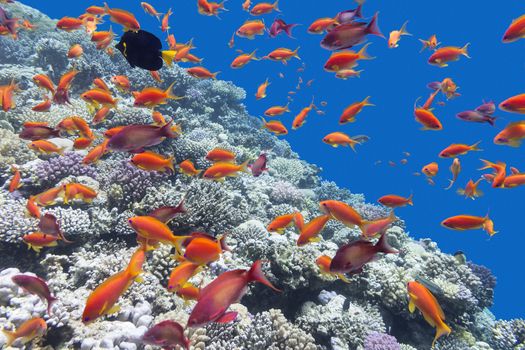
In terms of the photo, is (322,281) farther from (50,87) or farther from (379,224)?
(50,87)

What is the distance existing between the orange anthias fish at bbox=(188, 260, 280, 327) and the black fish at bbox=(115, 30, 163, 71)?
245 centimetres

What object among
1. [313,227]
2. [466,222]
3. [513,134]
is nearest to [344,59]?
[313,227]

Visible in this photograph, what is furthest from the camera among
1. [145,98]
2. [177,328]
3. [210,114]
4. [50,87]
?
[210,114]

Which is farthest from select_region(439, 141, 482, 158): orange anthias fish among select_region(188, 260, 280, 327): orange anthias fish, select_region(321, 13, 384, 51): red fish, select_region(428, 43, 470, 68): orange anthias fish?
select_region(188, 260, 280, 327): orange anthias fish

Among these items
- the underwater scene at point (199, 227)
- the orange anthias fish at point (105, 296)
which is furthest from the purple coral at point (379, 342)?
the orange anthias fish at point (105, 296)

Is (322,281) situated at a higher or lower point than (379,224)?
lower

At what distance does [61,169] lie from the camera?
263 inches

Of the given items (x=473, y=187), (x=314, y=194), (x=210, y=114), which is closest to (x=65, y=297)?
(x=473, y=187)

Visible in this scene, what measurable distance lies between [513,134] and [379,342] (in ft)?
13.4

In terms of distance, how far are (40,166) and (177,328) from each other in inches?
223

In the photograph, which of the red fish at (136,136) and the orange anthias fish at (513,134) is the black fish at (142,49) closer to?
the red fish at (136,136)

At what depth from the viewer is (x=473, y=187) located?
6.98 metres

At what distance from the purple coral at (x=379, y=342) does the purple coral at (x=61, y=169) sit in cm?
637

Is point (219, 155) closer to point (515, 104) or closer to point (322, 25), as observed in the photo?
point (322, 25)
